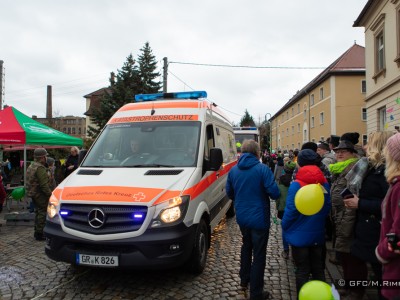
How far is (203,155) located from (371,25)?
54.8ft

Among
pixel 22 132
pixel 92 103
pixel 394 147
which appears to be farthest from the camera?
pixel 92 103

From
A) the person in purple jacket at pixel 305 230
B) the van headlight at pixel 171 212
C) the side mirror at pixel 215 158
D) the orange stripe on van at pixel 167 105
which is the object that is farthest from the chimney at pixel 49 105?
the person in purple jacket at pixel 305 230

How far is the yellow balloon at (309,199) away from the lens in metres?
3.37

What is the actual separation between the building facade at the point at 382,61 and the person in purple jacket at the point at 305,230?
12.7 m

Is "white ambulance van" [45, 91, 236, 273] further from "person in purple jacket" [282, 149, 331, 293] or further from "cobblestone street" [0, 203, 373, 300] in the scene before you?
"person in purple jacket" [282, 149, 331, 293]

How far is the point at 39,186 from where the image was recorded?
675 cm

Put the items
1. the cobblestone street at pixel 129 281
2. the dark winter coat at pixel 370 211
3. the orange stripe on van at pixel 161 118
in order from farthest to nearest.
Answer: the orange stripe on van at pixel 161 118 → the cobblestone street at pixel 129 281 → the dark winter coat at pixel 370 211

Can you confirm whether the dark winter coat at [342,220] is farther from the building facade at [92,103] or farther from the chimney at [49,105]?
the chimney at [49,105]

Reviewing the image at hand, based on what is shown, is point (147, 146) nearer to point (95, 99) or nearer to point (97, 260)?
point (97, 260)

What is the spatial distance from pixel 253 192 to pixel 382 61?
1638 centimetres

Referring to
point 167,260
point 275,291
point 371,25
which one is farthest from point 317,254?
point 371,25

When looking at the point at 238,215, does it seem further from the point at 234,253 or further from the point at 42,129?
the point at 42,129

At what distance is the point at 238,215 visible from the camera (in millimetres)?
4102

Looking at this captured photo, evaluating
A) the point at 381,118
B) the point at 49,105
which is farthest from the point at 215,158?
the point at 49,105
